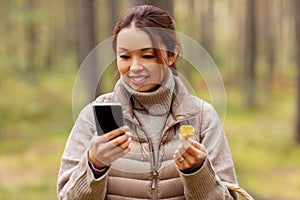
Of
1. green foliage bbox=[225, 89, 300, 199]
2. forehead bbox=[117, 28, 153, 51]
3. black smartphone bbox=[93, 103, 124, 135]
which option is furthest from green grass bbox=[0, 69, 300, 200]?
black smartphone bbox=[93, 103, 124, 135]

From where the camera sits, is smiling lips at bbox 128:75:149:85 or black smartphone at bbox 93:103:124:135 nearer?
black smartphone at bbox 93:103:124:135

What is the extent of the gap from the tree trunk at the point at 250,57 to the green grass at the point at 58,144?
475 mm

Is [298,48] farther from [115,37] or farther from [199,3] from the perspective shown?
[199,3]

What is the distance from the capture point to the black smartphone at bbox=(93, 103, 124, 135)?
188cm

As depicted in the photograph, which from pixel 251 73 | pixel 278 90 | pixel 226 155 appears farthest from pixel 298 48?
pixel 278 90

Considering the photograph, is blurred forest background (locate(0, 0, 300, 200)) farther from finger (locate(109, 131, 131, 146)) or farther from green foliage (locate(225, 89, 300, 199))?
finger (locate(109, 131, 131, 146))

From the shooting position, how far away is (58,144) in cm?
1438

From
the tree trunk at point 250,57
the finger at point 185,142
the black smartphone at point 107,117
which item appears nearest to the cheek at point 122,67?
the black smartphone at point 107,117

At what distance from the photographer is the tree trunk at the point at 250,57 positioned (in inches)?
743

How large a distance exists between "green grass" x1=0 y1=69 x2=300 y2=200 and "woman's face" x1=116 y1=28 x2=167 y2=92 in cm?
698

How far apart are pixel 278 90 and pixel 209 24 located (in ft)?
29.2

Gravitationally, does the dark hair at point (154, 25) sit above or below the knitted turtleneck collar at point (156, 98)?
above

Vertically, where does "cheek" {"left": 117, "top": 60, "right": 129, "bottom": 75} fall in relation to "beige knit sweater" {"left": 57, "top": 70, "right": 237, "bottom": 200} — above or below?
above

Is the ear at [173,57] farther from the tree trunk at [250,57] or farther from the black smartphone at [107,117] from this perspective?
the tree trunk at [250,57]
